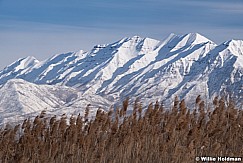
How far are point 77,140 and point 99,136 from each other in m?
0.43

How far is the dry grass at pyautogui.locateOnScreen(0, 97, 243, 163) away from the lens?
8484 mm

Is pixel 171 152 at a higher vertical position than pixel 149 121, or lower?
lower

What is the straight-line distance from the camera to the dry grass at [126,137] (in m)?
8.48

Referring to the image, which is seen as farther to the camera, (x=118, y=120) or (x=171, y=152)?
(x=118, y=120)

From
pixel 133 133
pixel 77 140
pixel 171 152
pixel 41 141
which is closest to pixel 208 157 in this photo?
pixel 171 152

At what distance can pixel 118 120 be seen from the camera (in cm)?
936

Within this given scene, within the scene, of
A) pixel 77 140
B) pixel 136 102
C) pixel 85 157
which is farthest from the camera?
pixel 136 102

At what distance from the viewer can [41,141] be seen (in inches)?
356

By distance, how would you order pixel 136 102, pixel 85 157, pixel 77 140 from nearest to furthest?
pixel 85 157 < pixel 77 140 < pixel 136 102

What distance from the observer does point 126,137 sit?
8844 millimetres

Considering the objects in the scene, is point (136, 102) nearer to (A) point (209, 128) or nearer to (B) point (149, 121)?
(B) point (149, 121)

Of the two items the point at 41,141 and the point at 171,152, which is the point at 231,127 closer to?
the point at 171,152

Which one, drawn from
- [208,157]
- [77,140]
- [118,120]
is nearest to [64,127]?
[77,140]

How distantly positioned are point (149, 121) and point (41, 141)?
6.38 feet
